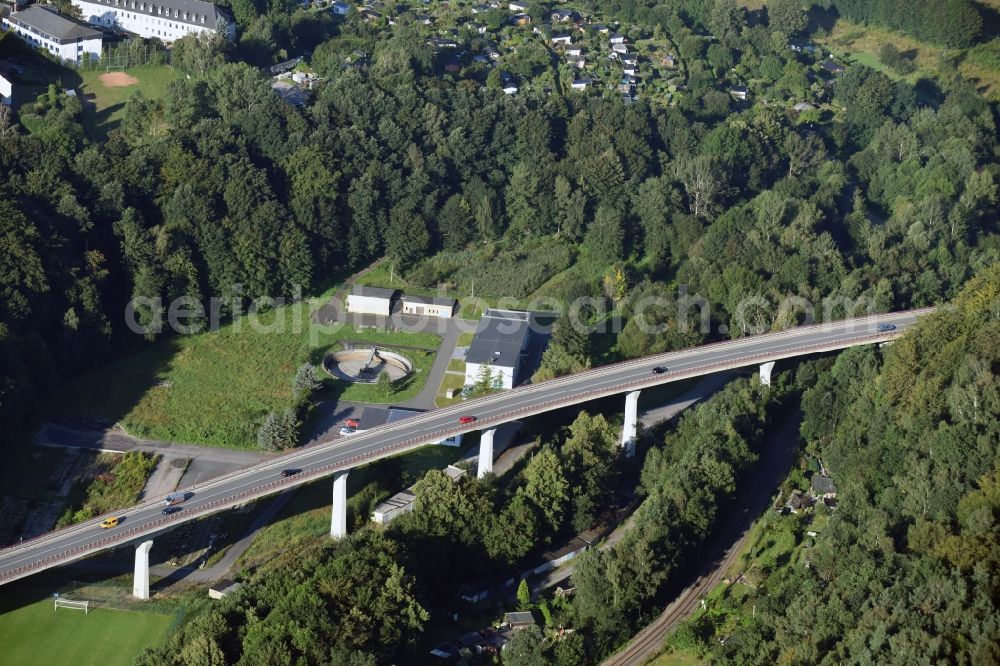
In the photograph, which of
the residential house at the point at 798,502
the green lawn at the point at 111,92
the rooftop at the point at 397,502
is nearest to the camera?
the rooftop at the point at 397,502

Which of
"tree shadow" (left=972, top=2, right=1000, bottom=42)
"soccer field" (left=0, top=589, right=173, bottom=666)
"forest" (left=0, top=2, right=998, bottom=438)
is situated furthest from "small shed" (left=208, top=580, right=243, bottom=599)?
"tree shadow" (left=972, top=2, right=1000, bottom=42)

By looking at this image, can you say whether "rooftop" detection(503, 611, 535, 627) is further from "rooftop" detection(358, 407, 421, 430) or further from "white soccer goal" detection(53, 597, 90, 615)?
"white soccer goal" detection(53, 597, 90, 615)

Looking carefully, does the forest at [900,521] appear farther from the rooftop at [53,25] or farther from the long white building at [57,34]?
the rooftop at [53,25]

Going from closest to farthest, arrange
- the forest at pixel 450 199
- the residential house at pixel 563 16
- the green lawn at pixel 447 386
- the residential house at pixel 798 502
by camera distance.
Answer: the residential house at pixel 798 502
the green lawn at pixel 447 386
the forest at pixel 450 199
the residential house at pixel 563 16

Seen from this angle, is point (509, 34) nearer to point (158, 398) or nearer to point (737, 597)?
point (158, 398)

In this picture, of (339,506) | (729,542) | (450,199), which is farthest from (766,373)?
(450,199)

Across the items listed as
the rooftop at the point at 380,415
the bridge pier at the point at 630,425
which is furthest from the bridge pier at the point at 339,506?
the bridge pier at the point at 630,425

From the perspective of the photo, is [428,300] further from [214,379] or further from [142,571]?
[142,571]
